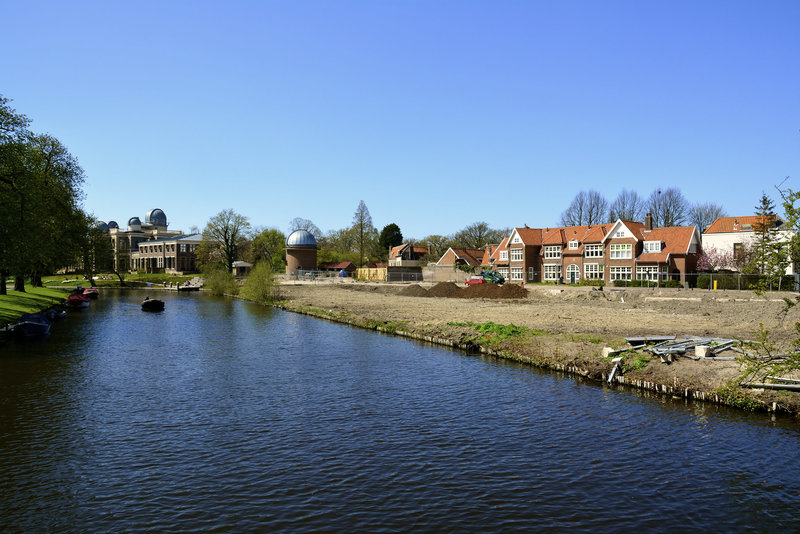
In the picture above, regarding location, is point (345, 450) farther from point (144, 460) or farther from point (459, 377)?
point (459, 377)

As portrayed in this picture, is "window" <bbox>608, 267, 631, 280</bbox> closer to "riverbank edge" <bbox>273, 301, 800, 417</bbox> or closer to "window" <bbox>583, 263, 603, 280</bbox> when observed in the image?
"window" <bbox>583, 263, 603, 280</bbox>

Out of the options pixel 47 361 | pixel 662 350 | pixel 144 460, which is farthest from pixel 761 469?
pixel 47 361

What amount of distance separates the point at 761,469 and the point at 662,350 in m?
8.40

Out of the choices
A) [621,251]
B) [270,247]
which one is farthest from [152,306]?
[270,247]

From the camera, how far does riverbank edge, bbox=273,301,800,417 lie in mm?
16297

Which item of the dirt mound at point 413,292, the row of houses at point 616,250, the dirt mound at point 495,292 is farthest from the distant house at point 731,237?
the dirt mound at point 413,292

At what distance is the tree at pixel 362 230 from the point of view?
120000 mm

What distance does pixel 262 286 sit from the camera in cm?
6284

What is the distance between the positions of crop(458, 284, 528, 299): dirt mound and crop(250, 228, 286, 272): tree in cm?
6824

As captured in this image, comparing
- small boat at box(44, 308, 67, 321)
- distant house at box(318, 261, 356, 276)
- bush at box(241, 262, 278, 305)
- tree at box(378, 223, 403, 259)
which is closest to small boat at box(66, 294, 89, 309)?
small boat at box(44, 308, 67, 321)

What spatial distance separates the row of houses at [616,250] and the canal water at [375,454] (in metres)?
50.7

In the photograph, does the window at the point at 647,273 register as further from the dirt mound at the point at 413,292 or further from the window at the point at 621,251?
the dirt mound at the point at 413,292

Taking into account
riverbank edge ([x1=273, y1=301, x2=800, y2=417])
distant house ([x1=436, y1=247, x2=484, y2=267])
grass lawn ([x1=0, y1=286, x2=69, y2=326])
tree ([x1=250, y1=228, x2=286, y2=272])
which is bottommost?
riverbank edge ([x1=273, y1=301, x2=800, y2=417])

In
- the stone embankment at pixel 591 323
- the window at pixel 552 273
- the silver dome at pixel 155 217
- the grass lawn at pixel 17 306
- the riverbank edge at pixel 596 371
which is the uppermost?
the silver dome at pixel 155 217
